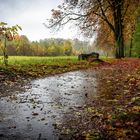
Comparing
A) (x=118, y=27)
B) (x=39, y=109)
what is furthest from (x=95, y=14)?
(x=39, y=109)

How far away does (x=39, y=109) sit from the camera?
28.7 ft

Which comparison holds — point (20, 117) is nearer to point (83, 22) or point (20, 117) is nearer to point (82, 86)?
point (82, 86)

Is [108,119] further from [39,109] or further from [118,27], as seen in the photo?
[118,27]

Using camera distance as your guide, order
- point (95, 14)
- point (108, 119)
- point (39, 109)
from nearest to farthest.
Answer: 1. point (108, 119)
2. point (39, 109)
3. point (95, 14)

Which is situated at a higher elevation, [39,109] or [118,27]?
[118,27]

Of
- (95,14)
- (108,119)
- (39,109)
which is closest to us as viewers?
(108,119)

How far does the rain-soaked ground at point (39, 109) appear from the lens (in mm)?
6750

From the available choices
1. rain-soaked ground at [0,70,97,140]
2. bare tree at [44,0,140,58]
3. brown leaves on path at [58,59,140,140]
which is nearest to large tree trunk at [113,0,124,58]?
bare tree at [44,0,140,58]

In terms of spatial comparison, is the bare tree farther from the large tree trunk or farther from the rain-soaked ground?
the rain-soaked ground

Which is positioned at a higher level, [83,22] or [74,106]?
[83,22]

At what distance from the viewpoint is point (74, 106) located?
917 cm

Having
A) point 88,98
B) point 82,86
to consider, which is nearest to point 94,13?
point 82,86

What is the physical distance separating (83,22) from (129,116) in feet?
98.9

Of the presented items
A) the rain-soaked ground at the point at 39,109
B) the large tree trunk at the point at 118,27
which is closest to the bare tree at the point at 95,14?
the large tree trunk at the point at 118,27
